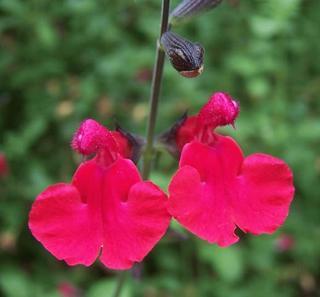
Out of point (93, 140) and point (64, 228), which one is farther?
point (93, 140)

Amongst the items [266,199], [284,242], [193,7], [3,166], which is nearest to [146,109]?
[3,166]

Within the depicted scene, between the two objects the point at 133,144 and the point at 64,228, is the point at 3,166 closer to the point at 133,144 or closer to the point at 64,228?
the point at 133,144

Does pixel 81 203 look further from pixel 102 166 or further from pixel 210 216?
pixel 210 216

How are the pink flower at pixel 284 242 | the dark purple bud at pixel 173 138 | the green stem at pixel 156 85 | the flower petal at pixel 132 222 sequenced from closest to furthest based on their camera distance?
1. the flower petal at pixel 132 222
2. the green stem at pixel 156 85
3. the dark purple bud at pixel 173 138
4. the pink flower at pixel 284 242

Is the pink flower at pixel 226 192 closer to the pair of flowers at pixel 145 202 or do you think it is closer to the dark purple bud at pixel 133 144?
the pair of flowers at pixel 145 202

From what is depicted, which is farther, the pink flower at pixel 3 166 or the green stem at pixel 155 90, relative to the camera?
the pink flower at pixel 3 166

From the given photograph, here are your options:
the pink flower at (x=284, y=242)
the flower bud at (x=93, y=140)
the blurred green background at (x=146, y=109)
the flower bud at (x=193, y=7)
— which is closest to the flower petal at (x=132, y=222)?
the flower bud at (x=93, y=140)
